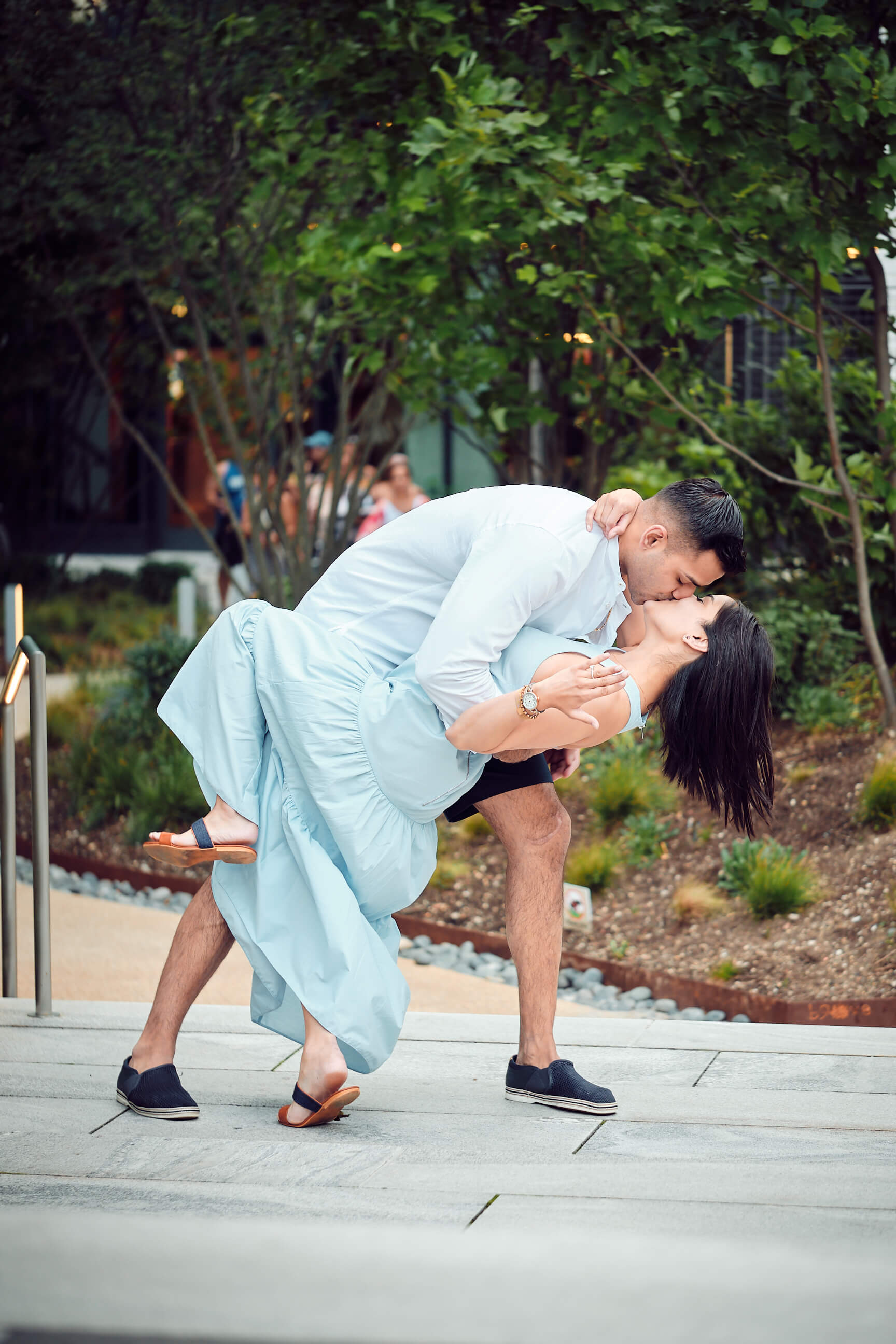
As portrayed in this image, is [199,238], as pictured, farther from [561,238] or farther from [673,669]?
[673,669]

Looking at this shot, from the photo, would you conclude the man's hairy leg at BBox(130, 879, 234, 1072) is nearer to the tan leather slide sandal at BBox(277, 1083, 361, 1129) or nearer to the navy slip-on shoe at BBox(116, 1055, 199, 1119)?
the navy slip-on shoe at BBox(116, 1055, 199, 1119)

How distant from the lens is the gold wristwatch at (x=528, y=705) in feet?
10.1

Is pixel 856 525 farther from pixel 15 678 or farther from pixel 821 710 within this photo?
pixel 15 678

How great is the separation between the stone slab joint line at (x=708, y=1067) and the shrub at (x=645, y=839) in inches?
82.8

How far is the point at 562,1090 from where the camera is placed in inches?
138

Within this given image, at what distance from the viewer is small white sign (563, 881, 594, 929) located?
560 cm

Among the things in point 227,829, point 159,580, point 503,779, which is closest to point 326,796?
point 227,829

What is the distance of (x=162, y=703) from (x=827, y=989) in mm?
2498

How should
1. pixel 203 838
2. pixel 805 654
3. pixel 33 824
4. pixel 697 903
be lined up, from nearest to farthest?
pixel 203 838
pixel 33 824
pixel 697 903
pixel 805 654

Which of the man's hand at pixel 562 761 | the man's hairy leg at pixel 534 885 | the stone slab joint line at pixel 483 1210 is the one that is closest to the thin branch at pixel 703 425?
the man's hand at pixel 562 761

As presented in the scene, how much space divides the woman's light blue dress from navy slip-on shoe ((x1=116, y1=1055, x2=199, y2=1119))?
26 cm

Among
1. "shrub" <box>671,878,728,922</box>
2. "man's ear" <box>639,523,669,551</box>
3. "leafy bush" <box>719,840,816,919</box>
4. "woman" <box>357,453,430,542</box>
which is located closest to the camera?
"man's ear" <box>639,523,669,551</box>

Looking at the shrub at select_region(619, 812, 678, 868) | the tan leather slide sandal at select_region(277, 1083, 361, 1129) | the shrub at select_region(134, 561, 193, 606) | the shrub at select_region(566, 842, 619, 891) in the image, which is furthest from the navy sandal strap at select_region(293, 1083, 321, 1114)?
the shrub at select_region(134, 561, 193, 606)

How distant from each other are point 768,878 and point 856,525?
159 cm
